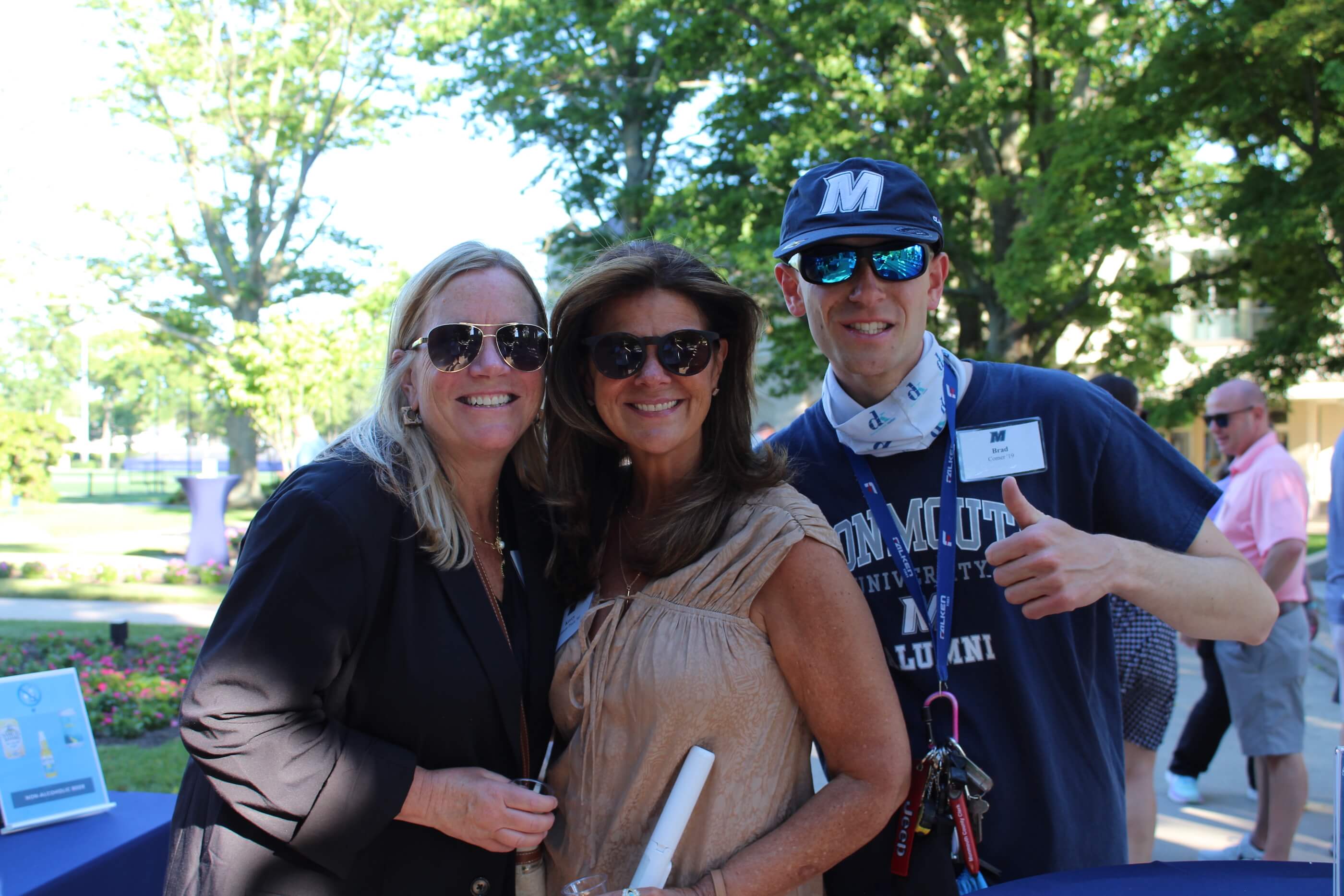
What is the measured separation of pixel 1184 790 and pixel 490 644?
18.1 feet

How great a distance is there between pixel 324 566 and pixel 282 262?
103 feet

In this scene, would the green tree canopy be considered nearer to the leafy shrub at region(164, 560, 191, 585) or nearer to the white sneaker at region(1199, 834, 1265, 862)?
the leafy shrub at region(164, 560, 191, 585)

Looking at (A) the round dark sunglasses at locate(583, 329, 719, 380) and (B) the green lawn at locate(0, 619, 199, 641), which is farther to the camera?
(B) the green lawn at locate(0, 619, 199, 641)

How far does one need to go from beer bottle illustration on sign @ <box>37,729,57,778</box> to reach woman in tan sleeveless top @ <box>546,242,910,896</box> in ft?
6.44

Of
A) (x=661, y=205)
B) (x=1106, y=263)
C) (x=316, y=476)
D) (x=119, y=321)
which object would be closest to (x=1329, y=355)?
(x=1106, y=263)

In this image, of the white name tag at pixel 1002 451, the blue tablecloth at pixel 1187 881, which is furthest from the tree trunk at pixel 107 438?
the blue tablecloth at pixel 1187 881

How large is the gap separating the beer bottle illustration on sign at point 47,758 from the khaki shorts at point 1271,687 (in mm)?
5306

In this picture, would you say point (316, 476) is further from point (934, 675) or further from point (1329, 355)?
point (1329, 355)

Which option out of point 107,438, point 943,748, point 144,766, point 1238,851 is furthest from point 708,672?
point 107,438

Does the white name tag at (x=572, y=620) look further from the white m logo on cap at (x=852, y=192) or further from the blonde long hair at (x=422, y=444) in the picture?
the white m logo on cap at (x=852, y=192)

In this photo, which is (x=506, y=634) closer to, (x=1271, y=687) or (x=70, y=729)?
(x=70, y=729)

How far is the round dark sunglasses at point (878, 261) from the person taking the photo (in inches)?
88.2

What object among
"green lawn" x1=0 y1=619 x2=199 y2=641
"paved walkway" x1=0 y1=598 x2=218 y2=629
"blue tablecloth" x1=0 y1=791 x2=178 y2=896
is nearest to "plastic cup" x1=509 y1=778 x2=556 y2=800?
"blue tablecloth" x1=0 y1=791 x2=178 y2=896

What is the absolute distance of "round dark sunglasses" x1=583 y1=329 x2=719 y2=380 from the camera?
2234mm
